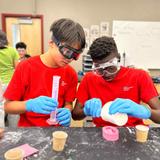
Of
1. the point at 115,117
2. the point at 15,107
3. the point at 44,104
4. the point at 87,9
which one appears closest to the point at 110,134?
the point at 115,117

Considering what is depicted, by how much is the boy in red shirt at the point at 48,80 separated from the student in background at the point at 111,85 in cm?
10

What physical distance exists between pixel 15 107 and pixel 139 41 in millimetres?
3507

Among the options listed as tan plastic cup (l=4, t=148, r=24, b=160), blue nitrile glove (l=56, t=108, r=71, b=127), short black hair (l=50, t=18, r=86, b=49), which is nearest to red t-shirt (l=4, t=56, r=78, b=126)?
blue nitrile glove (l=56, t=108, r=71, b=127)

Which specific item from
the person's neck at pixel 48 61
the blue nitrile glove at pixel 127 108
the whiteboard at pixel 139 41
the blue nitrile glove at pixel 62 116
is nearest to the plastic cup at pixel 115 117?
the blue nitrile glove at pixel 127 108

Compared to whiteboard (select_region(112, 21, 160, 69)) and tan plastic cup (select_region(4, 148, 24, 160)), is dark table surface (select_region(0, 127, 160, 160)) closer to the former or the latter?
tan plastic cup (select_region(4, 148, 24, 160))

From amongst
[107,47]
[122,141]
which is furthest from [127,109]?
[107,47]

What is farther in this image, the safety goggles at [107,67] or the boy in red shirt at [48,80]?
the safety goggles at [107,67]

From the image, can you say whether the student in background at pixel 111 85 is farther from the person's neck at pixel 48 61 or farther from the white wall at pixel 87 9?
the white wall at pixel 87 9

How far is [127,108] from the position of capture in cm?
131

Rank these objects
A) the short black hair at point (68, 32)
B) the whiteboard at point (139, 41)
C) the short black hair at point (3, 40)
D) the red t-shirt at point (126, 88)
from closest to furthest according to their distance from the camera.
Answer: the short black hair at point (68, 32)
the red t-shirt at point (126, 88)
the short black hair at point (3, 40)
the whiteboard at point (139, 41)

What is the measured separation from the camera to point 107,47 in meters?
1.48

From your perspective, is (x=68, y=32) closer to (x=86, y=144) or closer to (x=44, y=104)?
(x=44, y=104)

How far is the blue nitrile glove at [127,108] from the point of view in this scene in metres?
1.26

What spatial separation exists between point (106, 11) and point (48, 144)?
3.62 m
